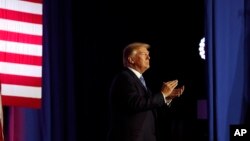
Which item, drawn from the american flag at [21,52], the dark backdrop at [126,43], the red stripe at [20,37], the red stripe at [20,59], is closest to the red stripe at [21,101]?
the american flag at [21,52]

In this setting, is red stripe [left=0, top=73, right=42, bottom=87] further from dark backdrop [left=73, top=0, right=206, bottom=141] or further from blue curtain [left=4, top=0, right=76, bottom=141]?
dark backdrop [left=73, top=0, right=206, bottom=141]

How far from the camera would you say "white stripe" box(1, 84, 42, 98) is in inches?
177

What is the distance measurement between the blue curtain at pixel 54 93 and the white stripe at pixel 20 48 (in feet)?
0.41

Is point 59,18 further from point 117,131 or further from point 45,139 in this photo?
point 117,131

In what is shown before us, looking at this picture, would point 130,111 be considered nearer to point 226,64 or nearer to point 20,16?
point 226,64

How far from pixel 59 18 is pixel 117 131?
6.82 feet

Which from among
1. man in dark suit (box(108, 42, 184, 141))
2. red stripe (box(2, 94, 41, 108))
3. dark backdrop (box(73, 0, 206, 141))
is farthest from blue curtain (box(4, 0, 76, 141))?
man in dark suit (box(108, 42, 184, 141))

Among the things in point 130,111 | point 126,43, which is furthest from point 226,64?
point 126,43

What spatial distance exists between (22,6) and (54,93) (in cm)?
82

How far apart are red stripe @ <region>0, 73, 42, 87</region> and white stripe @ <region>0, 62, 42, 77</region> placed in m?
0.03

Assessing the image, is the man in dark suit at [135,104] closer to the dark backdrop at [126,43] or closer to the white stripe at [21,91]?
the white stripe at [21,91]

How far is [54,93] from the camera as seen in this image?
4.93 m

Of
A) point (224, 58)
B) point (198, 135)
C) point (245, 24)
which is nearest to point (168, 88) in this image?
point (224, 58)

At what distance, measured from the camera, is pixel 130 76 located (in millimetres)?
3211
